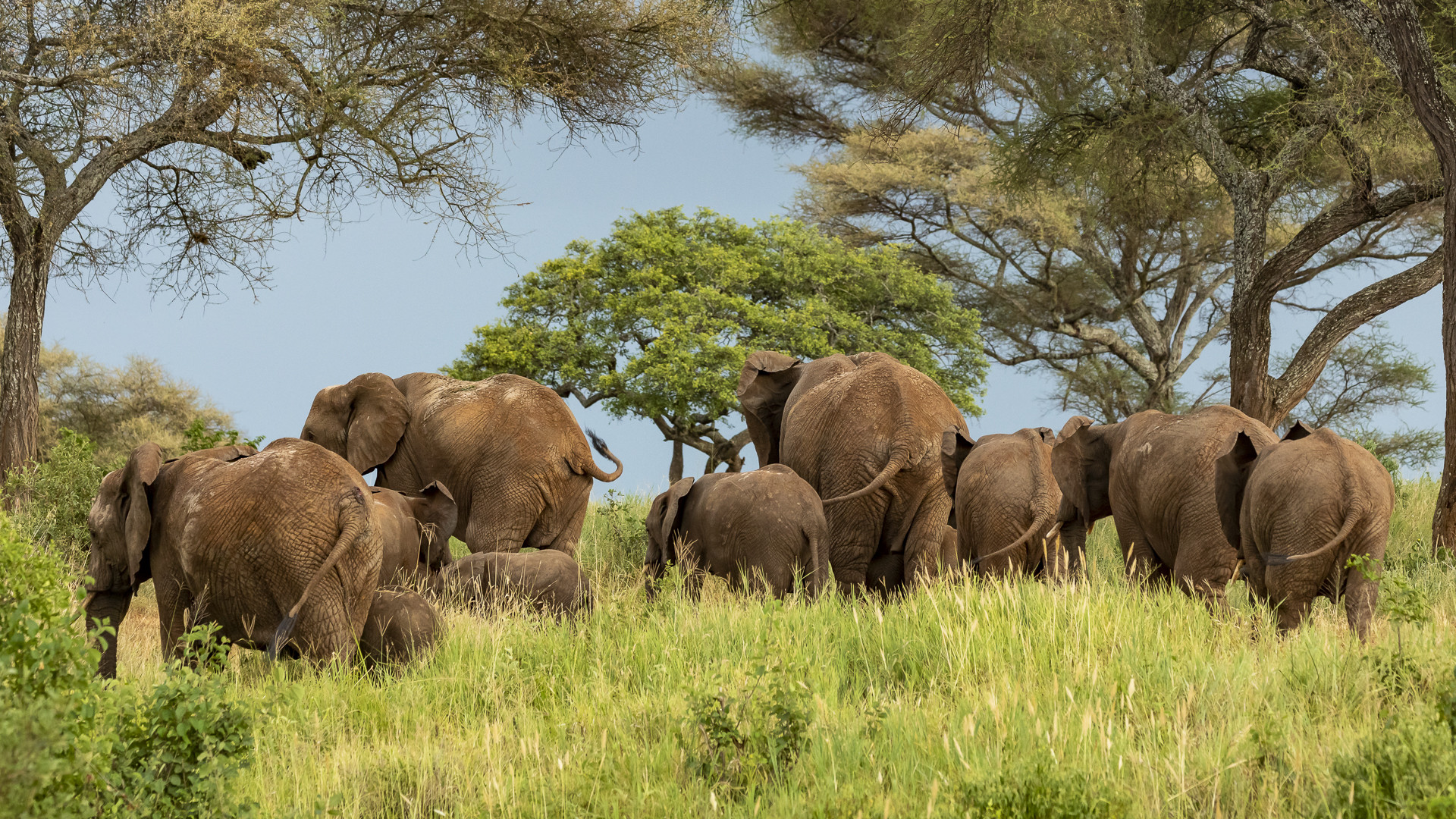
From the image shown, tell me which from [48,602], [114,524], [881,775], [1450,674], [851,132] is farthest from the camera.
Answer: [851,132]

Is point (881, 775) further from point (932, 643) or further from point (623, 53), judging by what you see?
point (623, 53)

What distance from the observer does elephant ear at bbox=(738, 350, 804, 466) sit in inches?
385

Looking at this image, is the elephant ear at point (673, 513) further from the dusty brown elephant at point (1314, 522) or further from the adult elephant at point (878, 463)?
the dusty brown elephant at point (1314, 522)

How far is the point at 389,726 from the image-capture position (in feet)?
16.0

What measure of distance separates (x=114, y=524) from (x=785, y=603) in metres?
3.56

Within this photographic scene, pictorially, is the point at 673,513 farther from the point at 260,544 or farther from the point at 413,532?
the point at 260,544

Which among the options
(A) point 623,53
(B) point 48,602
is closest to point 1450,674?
(B) point 48,602

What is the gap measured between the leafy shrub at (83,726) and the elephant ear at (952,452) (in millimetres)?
4789

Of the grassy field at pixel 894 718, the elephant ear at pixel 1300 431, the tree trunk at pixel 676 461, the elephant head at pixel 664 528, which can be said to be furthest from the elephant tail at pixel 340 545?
the tree trunk at pixel 676 461

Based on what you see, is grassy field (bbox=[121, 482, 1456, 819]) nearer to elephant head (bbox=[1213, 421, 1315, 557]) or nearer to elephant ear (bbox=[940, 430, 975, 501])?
elephant head (bbox=[1213, 421, 1315, 557])

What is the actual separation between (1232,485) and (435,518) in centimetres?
517

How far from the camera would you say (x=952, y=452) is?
7.70 metres

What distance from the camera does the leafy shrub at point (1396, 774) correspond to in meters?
3.16

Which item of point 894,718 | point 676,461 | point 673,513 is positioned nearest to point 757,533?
point 673,513
